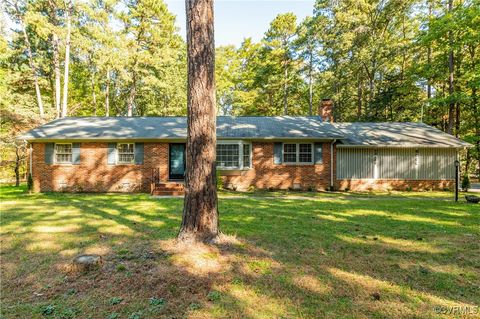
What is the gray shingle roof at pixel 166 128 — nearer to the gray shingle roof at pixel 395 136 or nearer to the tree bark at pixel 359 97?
the gray shingle roof at pixel 395 136

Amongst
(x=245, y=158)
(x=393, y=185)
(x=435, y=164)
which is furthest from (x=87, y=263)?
(x=435, y=164)

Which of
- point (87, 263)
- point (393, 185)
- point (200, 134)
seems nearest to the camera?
point (87, 263)

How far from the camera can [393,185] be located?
→ 14648mm

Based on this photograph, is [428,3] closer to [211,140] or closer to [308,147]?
[308,147]

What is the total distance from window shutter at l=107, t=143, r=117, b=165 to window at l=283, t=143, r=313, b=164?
8.94 m

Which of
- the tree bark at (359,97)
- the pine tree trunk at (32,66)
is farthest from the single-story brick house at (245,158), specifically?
the tree bark at (359,97)

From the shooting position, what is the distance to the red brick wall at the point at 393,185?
47.9ft

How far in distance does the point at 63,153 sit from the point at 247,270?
45.2 ft

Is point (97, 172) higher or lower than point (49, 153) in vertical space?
lower

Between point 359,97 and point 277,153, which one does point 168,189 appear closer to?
point 277,153

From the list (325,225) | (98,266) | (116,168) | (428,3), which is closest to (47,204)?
(116,168)

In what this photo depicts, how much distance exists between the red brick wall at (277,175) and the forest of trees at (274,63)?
9.64 metres

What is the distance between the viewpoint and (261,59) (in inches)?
1150

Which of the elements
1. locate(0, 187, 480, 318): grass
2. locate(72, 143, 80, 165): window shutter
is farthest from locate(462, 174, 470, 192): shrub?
locate(72, 143, 80, 165): window shutter
